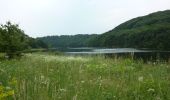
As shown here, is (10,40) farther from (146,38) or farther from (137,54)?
(146,38)

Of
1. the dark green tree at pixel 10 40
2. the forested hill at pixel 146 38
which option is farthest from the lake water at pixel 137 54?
the forested hill at pixel 146 38

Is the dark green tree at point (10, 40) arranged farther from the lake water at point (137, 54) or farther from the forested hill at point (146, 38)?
the forested hill at point (146, 38)

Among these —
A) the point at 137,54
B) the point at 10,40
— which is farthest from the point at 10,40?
the point at 137,54

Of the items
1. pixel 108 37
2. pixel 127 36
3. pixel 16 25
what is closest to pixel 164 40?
A: pixel 127 36

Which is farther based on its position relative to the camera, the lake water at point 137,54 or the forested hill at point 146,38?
the forested hill at point 146,38

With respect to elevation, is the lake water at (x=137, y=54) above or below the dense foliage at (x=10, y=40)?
below

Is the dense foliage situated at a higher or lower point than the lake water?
higher

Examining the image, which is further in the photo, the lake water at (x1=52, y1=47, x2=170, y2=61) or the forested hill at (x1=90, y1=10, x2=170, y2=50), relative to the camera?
the forested hill at (x1=90, y1=10, x2=170, y2=50)

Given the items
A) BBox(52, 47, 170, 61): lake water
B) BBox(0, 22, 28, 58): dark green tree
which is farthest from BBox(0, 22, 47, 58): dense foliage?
BBox(52, 47, 170, 61): lake water

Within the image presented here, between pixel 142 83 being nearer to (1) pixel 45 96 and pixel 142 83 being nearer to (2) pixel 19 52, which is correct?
(1) pixel 45 96

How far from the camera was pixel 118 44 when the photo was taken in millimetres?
176250

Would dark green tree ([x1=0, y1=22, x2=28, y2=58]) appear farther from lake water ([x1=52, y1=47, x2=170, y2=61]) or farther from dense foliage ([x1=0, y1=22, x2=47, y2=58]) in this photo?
lake water ([x1=52, y1=47, x2=170, y2=61])

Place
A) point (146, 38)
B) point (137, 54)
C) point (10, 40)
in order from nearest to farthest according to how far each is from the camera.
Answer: point (10, 40), point (137, 54), point (146, 38)

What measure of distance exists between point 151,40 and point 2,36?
118m
